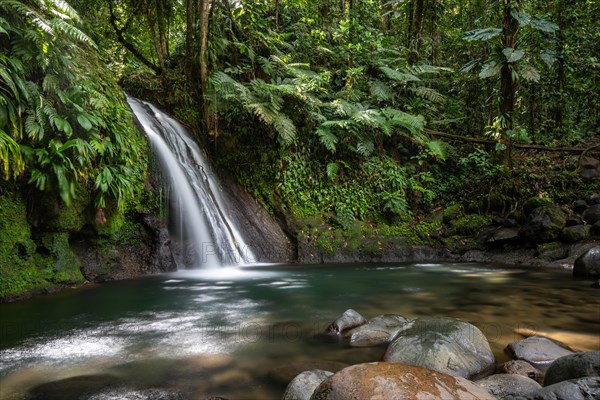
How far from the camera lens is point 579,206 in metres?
8.57

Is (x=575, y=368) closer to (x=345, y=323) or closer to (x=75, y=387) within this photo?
(x=345, y=323)

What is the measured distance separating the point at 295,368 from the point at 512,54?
875 cm

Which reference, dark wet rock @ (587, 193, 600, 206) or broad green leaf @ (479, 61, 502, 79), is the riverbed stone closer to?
dark wet rock @ (587, 193, 600, 206)

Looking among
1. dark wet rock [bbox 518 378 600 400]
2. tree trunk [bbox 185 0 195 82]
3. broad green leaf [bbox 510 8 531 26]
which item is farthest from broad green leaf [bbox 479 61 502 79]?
dark wet rock [bbox 518 378 600 400]

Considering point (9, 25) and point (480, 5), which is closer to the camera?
Result: point (9, 25)

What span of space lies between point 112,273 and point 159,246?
92 cm

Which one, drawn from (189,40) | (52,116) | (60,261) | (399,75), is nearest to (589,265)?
(399,75)

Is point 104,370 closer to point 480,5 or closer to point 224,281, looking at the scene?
point 224,281

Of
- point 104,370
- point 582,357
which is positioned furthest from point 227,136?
point 582,357

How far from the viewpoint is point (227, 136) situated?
936cm

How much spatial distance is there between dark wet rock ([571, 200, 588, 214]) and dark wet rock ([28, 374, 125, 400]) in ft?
31.1

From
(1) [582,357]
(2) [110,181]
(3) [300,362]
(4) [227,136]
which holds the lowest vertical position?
(3) [300,362]

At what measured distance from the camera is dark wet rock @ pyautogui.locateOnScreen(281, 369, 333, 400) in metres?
2.39

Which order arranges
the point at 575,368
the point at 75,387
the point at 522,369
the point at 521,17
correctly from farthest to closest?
the point at 521,17 < the point at 522,369 < the point at 75,387 < the point at 575,368
